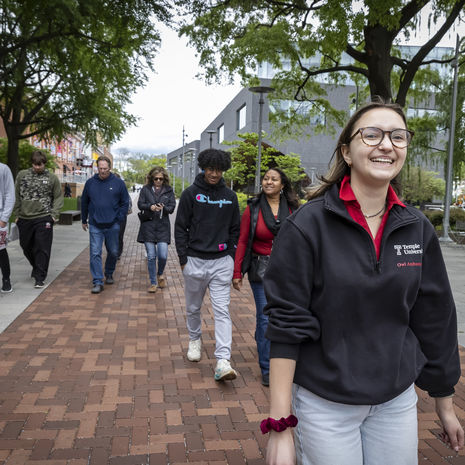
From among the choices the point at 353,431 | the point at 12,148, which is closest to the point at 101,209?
the point at 353,431

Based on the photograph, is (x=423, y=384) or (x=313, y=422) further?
(x=423, y=384)

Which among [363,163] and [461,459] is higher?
[363,163]

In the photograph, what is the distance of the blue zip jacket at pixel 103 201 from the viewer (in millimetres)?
7449

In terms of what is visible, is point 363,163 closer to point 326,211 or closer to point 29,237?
point 326,211

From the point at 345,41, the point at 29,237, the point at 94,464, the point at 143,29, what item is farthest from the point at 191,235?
the point at 345,41

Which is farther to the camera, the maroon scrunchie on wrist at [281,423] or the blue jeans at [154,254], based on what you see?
the blue jeans at [154,254]

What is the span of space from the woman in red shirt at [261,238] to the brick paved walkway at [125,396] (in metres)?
0.46

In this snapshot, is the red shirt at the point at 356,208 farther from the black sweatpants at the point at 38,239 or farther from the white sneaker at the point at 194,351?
the black sweatpants at the point at 38,239

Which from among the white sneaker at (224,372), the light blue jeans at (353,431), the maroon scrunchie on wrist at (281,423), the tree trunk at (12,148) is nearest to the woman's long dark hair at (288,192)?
the white sneaker at (224,372)

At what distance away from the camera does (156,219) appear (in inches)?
298

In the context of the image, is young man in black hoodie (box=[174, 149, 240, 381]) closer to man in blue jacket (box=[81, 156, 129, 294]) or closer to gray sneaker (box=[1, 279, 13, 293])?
man in blue jacket (box=[81, 156, 129, 294])

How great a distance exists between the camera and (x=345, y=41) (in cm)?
1249

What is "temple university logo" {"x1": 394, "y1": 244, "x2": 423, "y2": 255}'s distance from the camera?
1.67m

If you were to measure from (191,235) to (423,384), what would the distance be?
2831mm
